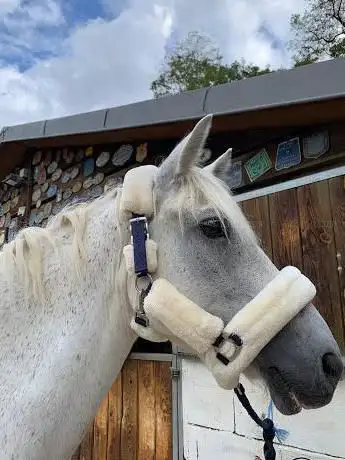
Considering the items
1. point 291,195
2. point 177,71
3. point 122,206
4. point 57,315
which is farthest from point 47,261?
point 177,71

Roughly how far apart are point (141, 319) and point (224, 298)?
266mm

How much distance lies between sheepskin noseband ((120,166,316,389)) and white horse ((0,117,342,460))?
0.04 metres

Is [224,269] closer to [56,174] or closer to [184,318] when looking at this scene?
[184,318]

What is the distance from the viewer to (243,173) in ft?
9.83

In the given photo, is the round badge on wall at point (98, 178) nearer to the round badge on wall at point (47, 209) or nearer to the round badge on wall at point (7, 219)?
the round badge on wall at point (47, 209)

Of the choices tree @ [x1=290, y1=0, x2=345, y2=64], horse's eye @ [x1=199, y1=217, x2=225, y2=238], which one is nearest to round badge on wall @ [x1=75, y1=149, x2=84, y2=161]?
horse's eye @ [x1=199, y1=217, x2=225, y2=238]

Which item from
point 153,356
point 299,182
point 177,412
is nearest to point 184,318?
point 299,182

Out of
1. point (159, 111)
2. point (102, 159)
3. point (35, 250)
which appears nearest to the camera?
point (35, 250)

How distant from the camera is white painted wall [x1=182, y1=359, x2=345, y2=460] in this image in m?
2.09

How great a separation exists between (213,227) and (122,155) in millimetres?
2611

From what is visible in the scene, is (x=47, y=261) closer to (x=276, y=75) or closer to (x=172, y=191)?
(x=172, y=191)

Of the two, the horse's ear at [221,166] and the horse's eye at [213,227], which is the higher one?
the horse's ear at [221,166]

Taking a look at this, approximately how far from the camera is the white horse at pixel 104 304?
1.27 meters

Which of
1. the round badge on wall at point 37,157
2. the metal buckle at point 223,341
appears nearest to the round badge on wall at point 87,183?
the round badge on wall at point 37,157
